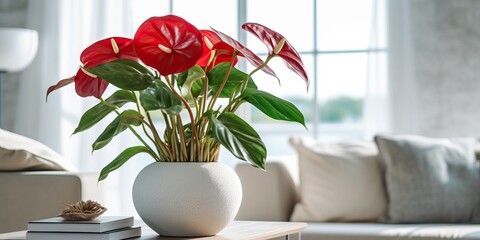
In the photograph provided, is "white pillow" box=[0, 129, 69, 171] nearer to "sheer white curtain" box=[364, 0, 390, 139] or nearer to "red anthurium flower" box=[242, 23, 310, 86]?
"red anthurium flower" box=[242, 23, 310, 86]

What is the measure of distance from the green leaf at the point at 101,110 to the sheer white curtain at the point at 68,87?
3.74 meters

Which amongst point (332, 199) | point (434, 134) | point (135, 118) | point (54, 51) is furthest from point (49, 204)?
point (54, 51)

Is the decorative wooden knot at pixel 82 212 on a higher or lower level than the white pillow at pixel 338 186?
higher

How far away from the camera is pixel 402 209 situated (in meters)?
3.62

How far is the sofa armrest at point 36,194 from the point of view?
2836 millimetres

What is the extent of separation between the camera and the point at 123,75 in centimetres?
188

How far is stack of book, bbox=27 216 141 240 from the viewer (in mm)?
1841

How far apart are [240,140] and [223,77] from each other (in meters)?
0.28

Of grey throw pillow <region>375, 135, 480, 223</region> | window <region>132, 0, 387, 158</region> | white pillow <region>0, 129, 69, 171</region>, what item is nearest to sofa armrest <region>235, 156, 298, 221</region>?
grey throw pillow <region>375, 135, 480, 223</region>

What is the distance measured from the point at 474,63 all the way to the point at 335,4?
1.01 m

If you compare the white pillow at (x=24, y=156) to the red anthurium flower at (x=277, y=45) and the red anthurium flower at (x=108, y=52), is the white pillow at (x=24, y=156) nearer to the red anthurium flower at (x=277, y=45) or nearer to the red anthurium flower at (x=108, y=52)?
the red anthurium flower at (x=108, y=52)

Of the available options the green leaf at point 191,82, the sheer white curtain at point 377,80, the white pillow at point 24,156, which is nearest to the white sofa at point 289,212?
the white pillow at point 24,156

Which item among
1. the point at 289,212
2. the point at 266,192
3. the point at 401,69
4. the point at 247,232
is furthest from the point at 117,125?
the point at 401,69

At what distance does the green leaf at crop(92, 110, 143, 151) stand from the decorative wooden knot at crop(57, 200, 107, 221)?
139 mm
